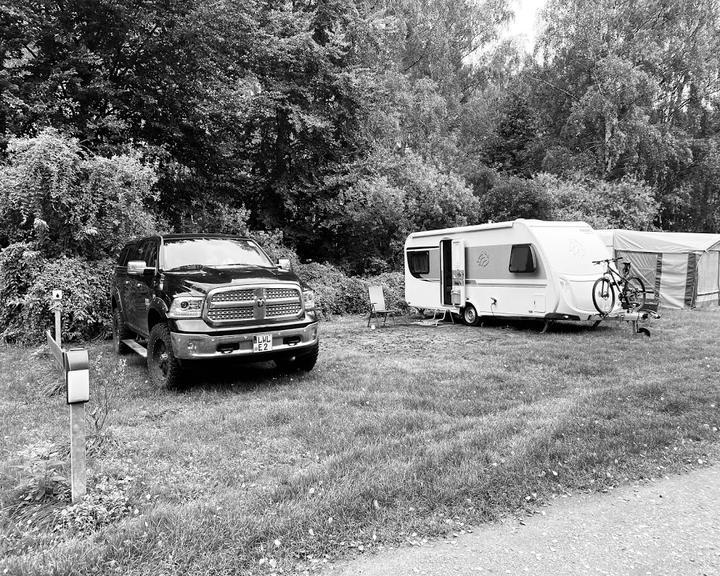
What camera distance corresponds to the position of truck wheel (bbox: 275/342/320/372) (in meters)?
6.84

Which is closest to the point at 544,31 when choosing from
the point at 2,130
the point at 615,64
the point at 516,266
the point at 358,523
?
the point at 615,64

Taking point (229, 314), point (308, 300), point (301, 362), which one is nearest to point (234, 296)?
point (229, 314)

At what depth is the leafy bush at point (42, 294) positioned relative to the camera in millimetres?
9617

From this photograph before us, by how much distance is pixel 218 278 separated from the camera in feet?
20.3

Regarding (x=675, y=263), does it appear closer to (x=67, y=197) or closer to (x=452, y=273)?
(x=452, y=273)

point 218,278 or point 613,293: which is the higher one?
point 218,278

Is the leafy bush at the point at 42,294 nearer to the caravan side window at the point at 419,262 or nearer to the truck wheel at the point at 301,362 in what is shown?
the truck wheel at the point at 301,362

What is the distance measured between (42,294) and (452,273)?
9301 mm

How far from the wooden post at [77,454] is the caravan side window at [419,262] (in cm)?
1152

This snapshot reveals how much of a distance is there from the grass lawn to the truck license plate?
21.8 inches

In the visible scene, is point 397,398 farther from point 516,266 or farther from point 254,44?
point 254,44

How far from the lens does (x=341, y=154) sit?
1781 cm

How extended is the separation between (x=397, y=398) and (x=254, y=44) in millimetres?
12163

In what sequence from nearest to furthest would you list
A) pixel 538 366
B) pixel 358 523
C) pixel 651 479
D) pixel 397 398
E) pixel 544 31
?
pixel 358 523
pixel 651 479
pixel 397 398
pixel 538 366
pixel 544 31
